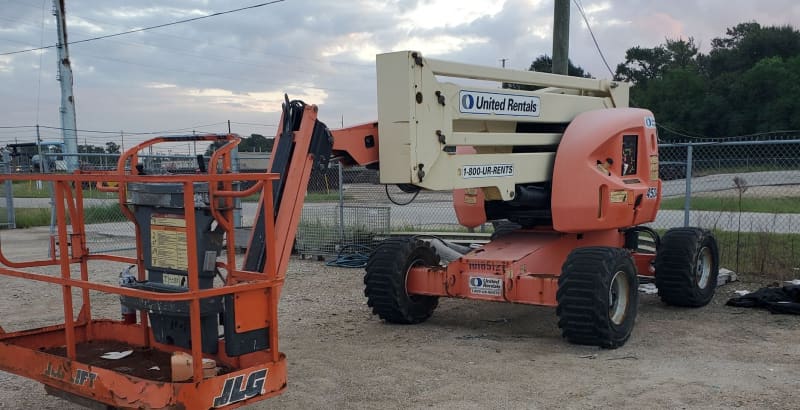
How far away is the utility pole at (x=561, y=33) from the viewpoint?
1141 centimetres

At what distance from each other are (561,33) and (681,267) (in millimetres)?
4800

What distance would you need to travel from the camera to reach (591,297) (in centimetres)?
631

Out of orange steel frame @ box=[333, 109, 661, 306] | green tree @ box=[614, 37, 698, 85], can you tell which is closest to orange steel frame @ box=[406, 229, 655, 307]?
orange steel frame @ box=[333, 109, 661, 306]

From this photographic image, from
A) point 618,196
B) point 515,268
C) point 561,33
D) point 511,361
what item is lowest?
point 511,361

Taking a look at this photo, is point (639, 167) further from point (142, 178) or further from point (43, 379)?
point (43, 379)

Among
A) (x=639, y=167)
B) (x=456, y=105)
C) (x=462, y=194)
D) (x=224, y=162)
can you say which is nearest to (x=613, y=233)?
(x=639, y=167)

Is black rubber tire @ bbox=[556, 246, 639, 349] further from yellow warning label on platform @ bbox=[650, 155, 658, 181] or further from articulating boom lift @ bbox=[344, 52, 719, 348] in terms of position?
yellow warning label on platform @ bbox=[650, 155, 658, 181]

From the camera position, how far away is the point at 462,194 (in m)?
8.08

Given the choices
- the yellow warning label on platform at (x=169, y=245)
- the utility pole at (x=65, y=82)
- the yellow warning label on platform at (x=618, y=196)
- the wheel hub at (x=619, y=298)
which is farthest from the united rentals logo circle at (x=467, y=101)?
the utility pole at (x=65, y=82)

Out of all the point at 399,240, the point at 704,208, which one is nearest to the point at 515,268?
the point at 399,240

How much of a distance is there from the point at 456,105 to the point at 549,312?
309 cm

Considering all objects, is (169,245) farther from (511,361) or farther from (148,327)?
(511,361)

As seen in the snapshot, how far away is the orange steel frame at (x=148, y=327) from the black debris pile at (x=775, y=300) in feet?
18.9

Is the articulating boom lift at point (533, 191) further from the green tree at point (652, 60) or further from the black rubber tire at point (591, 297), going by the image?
the green tree at point (652, 60)
